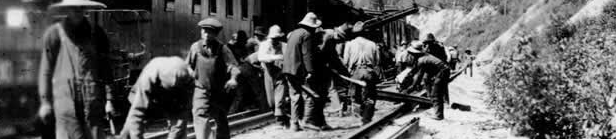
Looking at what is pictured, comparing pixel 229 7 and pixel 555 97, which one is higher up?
pixel 229 7

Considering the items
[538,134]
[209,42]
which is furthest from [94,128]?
[538,134]

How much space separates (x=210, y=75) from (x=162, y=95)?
37.6 inches

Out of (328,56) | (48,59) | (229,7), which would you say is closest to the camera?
(48,59)

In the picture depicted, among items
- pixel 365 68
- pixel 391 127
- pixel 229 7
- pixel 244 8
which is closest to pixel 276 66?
pixel 365 68

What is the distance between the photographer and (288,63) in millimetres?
8016

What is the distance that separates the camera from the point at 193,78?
17.7ft

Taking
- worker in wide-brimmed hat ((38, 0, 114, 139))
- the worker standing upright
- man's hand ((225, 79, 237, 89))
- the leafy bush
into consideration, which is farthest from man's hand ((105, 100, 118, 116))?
the leafy bush

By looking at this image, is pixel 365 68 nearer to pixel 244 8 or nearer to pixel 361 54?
pixel 361 54

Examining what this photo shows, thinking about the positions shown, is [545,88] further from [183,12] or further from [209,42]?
[183,12]

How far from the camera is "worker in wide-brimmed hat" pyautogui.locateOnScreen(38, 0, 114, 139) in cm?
457

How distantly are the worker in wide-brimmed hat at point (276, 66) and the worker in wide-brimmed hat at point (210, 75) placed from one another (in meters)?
2.42

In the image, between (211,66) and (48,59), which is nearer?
(48,59)

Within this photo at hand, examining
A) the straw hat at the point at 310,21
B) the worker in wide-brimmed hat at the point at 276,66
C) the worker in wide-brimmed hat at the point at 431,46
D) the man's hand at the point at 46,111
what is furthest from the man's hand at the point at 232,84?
the worker in wide-brimmed hat at the point at 431,46

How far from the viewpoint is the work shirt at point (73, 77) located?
4574 mm
